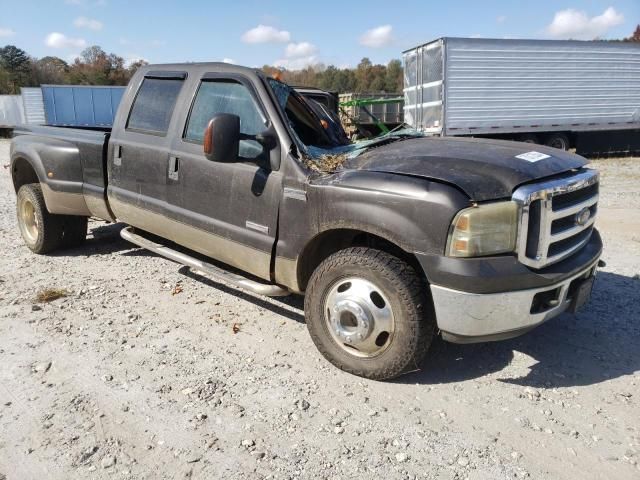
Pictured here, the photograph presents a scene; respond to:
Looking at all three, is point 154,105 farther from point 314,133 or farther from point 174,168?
point 314,133

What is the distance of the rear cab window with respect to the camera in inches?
175

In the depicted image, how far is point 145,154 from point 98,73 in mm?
57561

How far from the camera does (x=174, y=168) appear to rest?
429cm

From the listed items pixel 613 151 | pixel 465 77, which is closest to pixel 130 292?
pixel 465 77

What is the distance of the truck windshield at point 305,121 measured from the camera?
3.86 metres

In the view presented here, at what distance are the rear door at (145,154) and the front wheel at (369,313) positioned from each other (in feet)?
5.96

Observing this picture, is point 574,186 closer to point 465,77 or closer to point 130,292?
point 130,292

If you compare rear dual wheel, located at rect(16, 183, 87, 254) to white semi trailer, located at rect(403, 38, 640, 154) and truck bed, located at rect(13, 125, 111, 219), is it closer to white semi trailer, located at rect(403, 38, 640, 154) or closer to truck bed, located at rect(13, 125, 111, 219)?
truck bed, located at rect(13, 125, 111, 219)

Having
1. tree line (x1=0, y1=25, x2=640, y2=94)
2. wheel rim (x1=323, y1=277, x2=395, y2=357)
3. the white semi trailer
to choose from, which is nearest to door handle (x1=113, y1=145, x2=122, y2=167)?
wheel rim (x1=323, y1=277, x2=395, y2=357)

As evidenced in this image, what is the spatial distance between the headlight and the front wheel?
15.4 inches

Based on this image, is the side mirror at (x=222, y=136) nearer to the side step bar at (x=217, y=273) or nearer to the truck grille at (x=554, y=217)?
the side step bar at (x=217, y=273)

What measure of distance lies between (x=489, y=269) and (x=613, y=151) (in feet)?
61.6

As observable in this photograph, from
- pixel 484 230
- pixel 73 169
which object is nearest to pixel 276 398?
pixel 484 230

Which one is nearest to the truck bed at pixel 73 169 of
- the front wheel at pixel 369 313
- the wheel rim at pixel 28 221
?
the wheel rim at pixel 28 221
